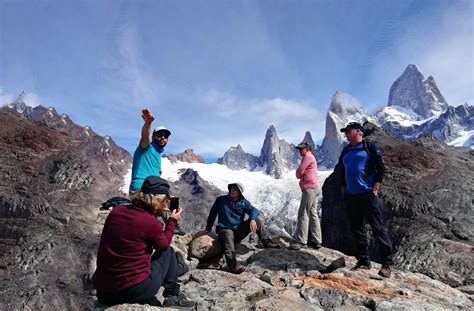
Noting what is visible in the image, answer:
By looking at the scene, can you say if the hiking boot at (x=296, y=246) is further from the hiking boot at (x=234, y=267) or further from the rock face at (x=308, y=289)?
the hiking boot at (x=234, y=267)

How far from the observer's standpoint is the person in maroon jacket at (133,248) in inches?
216

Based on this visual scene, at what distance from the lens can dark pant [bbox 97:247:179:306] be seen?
5629 mm

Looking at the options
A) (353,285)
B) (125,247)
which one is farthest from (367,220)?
(125,247)

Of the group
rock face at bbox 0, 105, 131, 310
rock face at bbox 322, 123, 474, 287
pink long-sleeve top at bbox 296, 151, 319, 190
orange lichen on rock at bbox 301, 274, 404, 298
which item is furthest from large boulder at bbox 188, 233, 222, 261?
rock face at bbox 0, 105, 131, 310

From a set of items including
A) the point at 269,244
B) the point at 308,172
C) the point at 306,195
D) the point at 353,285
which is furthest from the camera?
the point at 269,244

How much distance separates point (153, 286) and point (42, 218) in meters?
82.7

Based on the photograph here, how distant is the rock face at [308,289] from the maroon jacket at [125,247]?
1.72 meters

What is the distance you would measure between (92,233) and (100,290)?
75685mm

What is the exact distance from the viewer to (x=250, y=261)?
36.3 ft

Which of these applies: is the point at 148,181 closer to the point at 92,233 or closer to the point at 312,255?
the point at 312,255

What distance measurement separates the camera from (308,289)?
8.32 m

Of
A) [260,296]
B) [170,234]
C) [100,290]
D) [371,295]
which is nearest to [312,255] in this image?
[371,295]

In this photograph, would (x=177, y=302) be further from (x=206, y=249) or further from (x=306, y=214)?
(x=306, y=214)

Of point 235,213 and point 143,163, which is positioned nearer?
point 143,163
